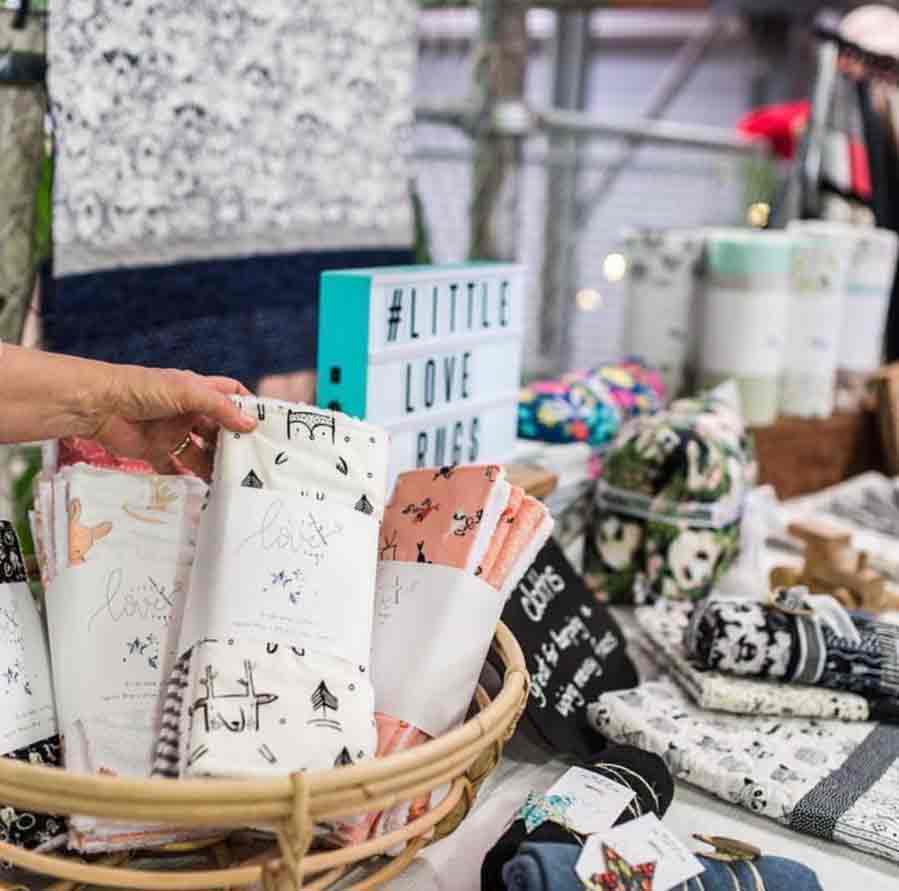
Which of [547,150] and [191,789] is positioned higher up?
[547,150]

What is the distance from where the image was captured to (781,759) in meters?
1.02

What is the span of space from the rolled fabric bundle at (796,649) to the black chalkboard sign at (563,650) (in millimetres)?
101

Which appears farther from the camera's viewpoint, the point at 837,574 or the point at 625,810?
the point at 837,574

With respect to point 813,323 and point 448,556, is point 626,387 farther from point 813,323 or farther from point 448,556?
point 448,556

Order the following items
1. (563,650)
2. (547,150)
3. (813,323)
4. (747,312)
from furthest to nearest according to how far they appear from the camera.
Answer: (547,150), (813,323), (747,312), (563,650)

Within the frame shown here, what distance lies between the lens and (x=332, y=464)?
2.74 feet

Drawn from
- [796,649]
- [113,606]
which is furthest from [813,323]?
[113,606]

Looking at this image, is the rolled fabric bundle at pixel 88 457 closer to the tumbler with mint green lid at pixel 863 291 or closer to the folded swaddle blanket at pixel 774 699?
the folded swaddle blanket at pixel 774 699

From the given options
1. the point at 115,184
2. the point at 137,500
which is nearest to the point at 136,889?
the point at 137,500

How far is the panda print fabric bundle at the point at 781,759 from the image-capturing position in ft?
3.07

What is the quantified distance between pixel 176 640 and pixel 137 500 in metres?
0.12

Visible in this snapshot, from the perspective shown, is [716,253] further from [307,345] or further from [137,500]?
[137,500]

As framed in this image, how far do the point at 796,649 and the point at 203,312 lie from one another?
0.97 m

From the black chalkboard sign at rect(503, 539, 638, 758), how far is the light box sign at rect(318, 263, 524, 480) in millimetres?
181
